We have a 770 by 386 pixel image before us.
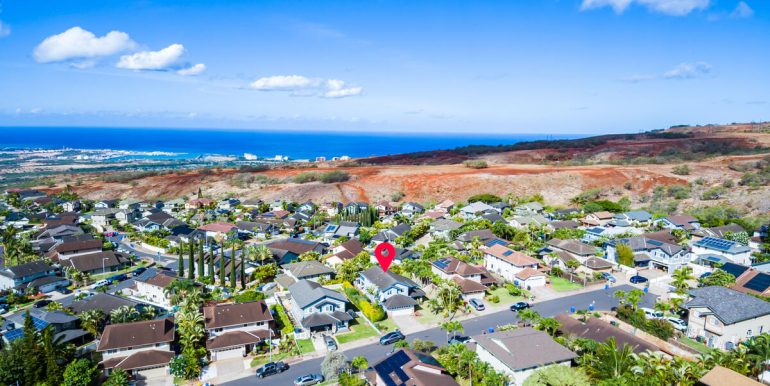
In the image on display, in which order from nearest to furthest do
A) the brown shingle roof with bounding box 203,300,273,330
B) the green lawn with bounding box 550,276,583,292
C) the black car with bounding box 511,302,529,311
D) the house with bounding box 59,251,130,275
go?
the brown shingle roof with bounding box 203,300,273,330, the black car with bounding box 511,302,529,311, the green lawn with bounding box 550,276,583,292, the house with bounding box 59,251,130,275

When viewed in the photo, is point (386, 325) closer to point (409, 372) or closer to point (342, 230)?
point (409, 372)

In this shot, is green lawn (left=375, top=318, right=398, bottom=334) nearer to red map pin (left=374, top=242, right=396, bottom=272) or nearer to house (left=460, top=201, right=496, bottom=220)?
red map pin (left=374, top=242, right=396, bottom=272)

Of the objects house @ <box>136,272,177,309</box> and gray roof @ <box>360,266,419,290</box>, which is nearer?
gray roof @ <box>360,266,419,290</box>

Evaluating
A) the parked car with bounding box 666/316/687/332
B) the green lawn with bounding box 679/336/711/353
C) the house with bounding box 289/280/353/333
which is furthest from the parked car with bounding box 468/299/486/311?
the green lawn with bounding box 679/336/711/353

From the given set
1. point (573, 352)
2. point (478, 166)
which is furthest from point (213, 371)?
point (478, 166)

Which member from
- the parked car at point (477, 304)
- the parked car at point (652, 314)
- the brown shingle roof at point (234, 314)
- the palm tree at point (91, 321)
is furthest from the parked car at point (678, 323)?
the palm tree at point (91, 321)

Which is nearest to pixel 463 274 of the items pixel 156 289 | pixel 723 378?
pixel 723 378

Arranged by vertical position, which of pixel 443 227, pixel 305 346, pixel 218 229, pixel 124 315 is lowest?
pixel 305 346
